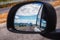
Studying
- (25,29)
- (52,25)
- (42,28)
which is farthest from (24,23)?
(52,25)

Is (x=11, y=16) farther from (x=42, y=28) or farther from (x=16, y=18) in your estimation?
(x=42, y=28)

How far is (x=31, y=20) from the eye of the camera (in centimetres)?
220

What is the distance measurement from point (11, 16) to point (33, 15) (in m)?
0.27

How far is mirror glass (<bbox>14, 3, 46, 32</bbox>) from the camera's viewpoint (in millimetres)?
2147

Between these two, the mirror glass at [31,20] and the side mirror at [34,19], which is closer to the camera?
the side mirror at [34,19]

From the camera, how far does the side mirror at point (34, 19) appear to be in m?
2.01

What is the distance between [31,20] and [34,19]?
3 cm

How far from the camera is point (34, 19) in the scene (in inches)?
86.6

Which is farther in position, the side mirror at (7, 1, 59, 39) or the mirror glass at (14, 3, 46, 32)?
the mirror glass at (14, 3, 46, 32)

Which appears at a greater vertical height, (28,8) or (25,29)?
(28,8)

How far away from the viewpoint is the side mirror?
2.01 m

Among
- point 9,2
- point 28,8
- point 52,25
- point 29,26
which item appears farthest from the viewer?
point 9,2

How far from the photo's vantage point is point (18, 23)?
7.37 ft

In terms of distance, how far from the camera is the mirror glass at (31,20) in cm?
215
